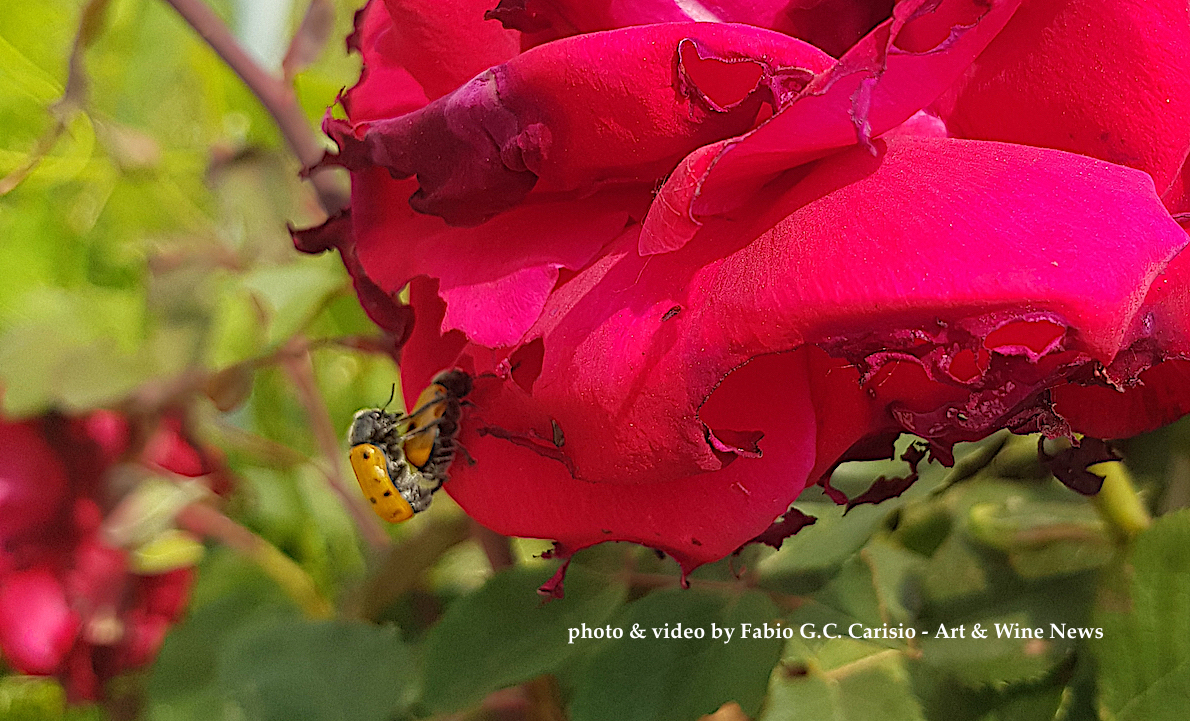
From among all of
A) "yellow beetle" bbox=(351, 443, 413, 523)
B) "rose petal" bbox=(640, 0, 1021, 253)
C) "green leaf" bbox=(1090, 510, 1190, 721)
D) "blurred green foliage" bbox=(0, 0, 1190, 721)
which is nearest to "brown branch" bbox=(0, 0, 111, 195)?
"blurred green foliage" bbox=(0, 0, 1190, 721)

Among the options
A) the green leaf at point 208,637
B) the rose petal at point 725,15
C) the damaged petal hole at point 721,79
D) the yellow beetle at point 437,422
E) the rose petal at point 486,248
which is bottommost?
the green leaf at point 208,637

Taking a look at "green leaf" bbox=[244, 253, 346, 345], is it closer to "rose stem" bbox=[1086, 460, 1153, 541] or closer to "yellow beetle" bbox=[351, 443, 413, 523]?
"yellow beetle" bbox=[351, 443, 413, 523]

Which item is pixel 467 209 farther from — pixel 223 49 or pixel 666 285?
pixel 223 49

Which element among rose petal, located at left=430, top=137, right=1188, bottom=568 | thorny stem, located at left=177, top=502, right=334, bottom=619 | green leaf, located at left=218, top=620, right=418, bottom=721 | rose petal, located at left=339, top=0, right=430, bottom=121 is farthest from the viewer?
thorny stem, located at left=177, top=502, right=334, bottom=619

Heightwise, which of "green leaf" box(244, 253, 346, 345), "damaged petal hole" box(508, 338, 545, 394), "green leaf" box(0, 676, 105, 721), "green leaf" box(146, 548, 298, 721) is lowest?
"green leaf" box(0, 676, 105, 721)

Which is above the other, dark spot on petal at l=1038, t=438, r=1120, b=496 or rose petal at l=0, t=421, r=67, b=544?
dark spot on petal at l=1038, t=438, r=1120, b=496

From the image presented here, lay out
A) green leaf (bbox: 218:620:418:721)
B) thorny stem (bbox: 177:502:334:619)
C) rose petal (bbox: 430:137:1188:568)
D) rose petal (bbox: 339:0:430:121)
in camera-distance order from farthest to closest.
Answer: thorny stem (bbox: 177:502:334:619) < green leaf (bbox: 218:620:418:721) < rose petal (bbox: 339:0:430:121) < rose petal (bbox: 430:137:1188:568)

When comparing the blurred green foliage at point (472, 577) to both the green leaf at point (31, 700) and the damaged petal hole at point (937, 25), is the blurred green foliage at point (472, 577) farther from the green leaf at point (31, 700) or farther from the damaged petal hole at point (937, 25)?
the damaged petal hole at point (937, 25)

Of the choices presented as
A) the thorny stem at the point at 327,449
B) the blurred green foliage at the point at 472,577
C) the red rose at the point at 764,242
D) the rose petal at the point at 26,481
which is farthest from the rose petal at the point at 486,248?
the rose petal at the point at 26,481
